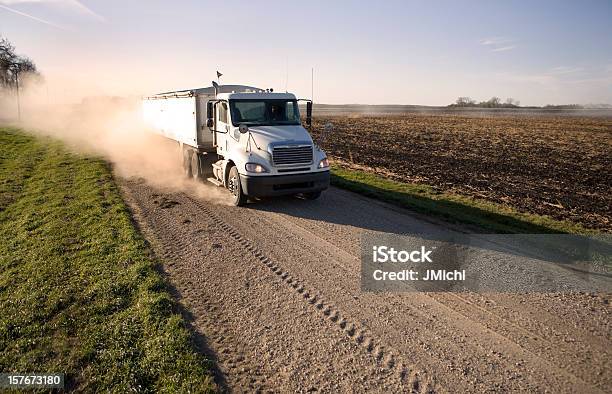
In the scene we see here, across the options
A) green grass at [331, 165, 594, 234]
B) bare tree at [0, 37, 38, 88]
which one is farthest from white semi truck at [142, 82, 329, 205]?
bare tree at [0, 37, 38, 88]

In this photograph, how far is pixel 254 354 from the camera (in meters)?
4.70

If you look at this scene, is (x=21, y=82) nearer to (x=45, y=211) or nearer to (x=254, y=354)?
(x=45, y=211)

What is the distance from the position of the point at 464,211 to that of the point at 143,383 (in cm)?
921

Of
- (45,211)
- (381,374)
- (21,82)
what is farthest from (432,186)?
(21,82)

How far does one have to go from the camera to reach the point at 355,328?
17.2 feet

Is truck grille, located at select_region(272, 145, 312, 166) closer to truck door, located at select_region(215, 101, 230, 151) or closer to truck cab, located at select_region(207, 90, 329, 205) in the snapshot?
truck cab, located at select_region(207, 90, 329, 205)

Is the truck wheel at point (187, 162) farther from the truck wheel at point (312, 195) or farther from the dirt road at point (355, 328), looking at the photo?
the dirt road at point (355, 328)

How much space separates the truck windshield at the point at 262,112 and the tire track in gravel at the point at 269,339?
4555 millimetres

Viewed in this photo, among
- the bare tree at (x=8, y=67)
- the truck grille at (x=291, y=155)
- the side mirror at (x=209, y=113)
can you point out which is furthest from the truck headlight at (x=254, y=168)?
the bare tree at (x=8, y=67)

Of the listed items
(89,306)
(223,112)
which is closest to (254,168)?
(223,112)

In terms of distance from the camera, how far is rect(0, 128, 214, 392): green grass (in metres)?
4.35

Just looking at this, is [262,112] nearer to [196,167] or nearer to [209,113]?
[209,113]

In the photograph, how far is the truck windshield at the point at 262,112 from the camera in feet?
38.4

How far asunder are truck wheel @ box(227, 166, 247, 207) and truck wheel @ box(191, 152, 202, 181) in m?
2.27
